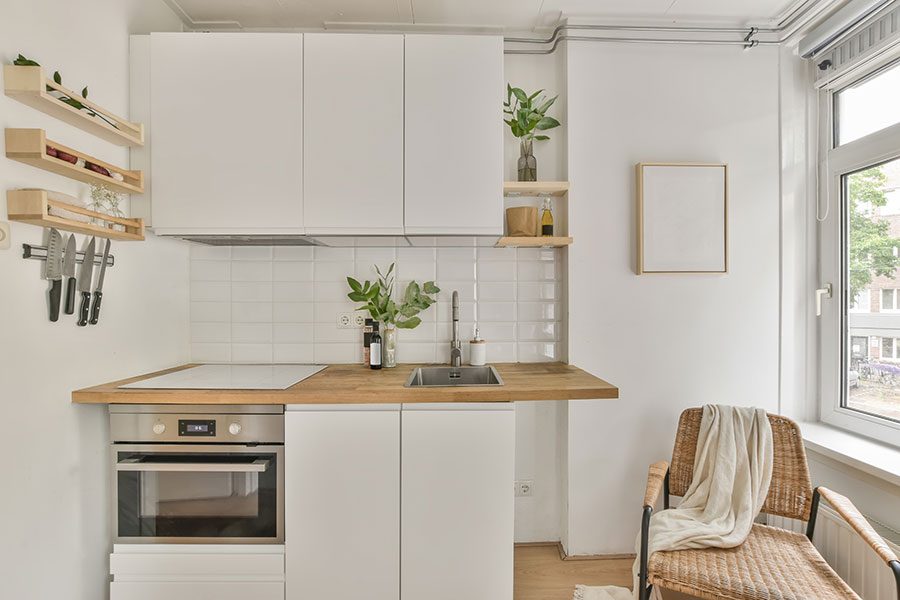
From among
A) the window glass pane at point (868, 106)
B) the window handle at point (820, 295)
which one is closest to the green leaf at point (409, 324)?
the window handle at point (820, 295)

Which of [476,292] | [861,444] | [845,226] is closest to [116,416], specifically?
[476,292]

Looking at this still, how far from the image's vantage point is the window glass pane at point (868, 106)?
6.28 feet

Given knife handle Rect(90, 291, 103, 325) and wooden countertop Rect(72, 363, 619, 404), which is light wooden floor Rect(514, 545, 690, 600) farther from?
knife handle Rect(90, 291, 103, 325)

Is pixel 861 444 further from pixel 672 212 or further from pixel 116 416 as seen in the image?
pixel 116 416

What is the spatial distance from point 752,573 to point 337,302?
200cm

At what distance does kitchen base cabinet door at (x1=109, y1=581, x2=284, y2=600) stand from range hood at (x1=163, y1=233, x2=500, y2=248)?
1.36 m

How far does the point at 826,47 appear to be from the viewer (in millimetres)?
2080

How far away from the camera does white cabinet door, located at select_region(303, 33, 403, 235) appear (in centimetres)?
187

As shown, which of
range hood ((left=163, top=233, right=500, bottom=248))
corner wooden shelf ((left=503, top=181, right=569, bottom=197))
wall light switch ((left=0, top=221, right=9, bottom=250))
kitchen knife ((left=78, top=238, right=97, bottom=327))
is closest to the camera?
wall light switch ((left=0, top=221, right=9, bottom=250))

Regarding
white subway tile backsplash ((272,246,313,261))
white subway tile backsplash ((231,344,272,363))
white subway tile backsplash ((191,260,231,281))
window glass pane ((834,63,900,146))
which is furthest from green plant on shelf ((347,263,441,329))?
window glass pane ((834,63,900,146))

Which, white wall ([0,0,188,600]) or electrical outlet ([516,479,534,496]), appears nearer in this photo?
white wall ([0,0,188,600])

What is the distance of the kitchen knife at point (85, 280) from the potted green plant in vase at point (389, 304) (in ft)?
3.23

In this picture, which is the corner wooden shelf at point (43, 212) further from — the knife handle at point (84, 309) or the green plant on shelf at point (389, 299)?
the green plant on shelf at point (389, 299)

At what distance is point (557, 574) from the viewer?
208 centimetres
